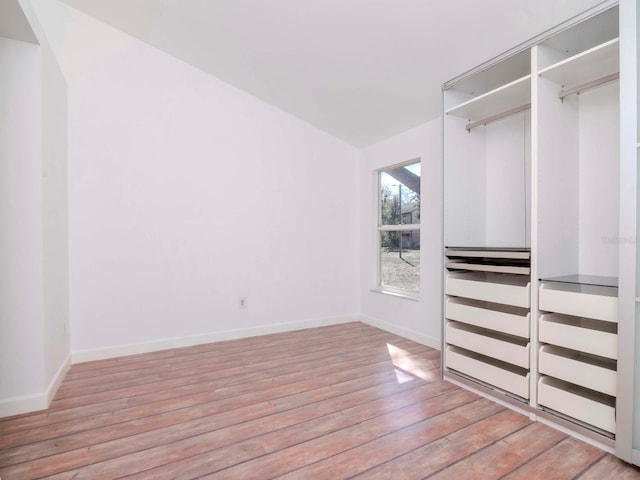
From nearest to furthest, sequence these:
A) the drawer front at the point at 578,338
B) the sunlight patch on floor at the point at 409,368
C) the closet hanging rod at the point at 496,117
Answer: the drawer front at the point at 578,338
the closet hanging rod at the point at 496,117
the sunlight patch on floor at the point at 409,368

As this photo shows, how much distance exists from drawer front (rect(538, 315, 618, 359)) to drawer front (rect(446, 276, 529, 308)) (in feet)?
0.55

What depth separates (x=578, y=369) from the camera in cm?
186

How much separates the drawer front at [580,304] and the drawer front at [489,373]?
483 millimetres

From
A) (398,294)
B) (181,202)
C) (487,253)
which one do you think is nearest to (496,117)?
(487,253)

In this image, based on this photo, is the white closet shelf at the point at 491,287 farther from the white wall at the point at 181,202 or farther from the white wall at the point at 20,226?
the white wall at the point at 20,226

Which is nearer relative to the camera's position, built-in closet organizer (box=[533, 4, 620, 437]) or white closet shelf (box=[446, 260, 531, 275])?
built-in closet organizer (box=[533, 4, 620, 437])

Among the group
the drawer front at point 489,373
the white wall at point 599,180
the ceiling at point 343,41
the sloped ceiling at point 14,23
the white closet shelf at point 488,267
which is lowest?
the drawer front at point 489,373

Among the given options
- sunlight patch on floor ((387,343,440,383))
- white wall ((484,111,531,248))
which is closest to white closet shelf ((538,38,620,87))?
white wall ((484,111,531,248))

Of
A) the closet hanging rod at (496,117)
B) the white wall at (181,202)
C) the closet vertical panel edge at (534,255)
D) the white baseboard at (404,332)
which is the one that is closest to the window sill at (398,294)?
the white baseboard at (404,332)

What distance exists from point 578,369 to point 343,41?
8.84ft

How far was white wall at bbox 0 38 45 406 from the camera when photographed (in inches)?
82.4

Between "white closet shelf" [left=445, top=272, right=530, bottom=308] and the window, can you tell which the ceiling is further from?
"white closet shelf" [left=445, top=272, right=530, bottom=308]

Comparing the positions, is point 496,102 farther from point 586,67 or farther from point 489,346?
point 489,346

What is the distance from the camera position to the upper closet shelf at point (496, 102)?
2293mm
